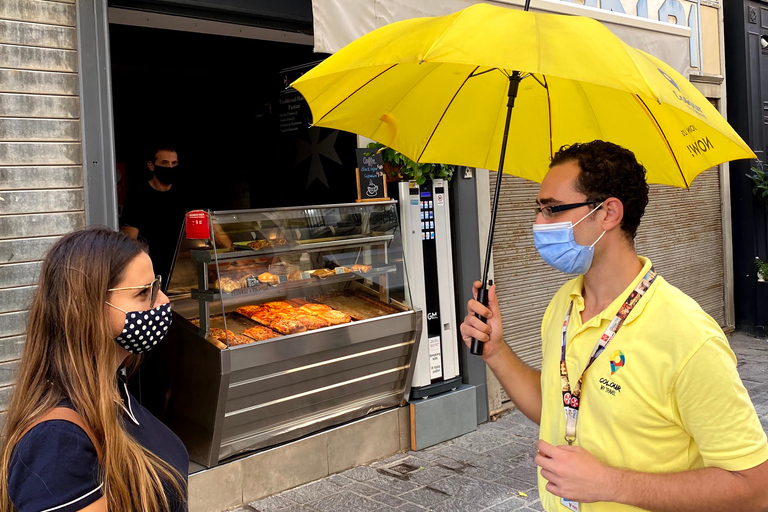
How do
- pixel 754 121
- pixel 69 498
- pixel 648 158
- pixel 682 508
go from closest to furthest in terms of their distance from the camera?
pixel 69 498, pixel 682 508, pixel 648 158, pixel 754 121

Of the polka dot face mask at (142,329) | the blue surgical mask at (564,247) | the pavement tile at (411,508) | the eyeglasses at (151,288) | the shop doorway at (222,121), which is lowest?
the pavement tile at (411,508)

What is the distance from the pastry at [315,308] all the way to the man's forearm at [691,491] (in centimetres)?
355

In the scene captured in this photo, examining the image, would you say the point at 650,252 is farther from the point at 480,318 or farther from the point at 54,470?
the point at 54,470

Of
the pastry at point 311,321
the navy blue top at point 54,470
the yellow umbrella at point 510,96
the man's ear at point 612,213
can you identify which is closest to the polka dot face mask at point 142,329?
the navy blue top at point 54,470

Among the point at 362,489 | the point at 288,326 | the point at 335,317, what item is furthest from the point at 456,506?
the point at 288,326

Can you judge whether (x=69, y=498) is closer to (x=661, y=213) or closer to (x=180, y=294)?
(x=180, y=294)

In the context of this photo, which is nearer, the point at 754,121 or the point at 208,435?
the point at 208,435

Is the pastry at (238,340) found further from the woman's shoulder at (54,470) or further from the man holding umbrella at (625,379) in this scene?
the woman's shoulder at (54,470)

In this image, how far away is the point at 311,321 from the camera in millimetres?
5168

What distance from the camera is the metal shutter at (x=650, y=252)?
7285mm

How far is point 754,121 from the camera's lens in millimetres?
10398

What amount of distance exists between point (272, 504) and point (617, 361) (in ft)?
11.8

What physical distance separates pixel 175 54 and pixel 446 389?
490cm

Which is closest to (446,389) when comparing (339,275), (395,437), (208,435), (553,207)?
(395,437)
